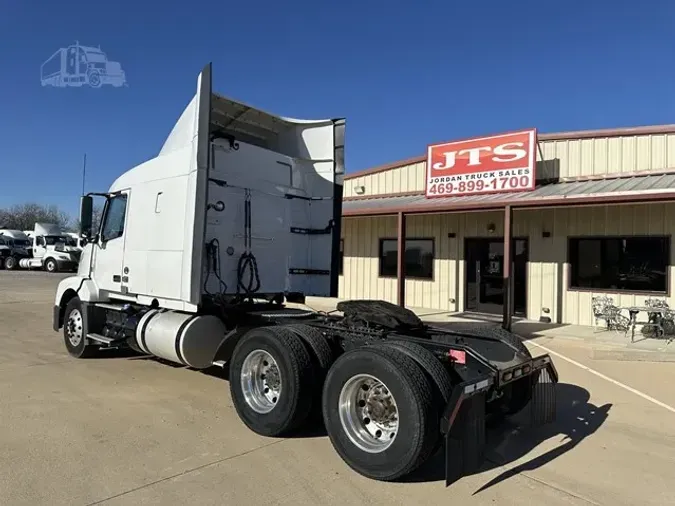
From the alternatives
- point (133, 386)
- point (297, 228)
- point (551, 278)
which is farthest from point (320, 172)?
point (551, 278)

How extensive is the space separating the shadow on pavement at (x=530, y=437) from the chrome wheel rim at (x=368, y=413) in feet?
1.23

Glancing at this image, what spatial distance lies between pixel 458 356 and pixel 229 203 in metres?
3.66

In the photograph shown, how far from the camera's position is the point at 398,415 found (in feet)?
12.4

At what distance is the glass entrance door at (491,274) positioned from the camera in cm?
1316

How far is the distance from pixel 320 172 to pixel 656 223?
8.02 meters

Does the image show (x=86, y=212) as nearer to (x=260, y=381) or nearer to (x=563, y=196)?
(x=260, y=381)

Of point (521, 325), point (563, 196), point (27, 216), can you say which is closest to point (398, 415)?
point (563, 196)

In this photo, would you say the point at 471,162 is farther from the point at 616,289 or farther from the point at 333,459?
the point at 333,459

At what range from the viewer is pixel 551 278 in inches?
494

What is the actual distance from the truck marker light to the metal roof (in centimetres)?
744

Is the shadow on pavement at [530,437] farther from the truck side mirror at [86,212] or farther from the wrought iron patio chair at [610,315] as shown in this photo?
the truck side mirror at [86,212]

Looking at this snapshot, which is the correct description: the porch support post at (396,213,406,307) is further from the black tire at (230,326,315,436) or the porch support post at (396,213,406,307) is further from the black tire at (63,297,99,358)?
the black tire at (230,326,315,436)

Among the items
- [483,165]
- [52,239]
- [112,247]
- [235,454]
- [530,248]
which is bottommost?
[235,454]

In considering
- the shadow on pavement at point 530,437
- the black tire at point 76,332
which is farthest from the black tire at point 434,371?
the black tire at point 76,332
